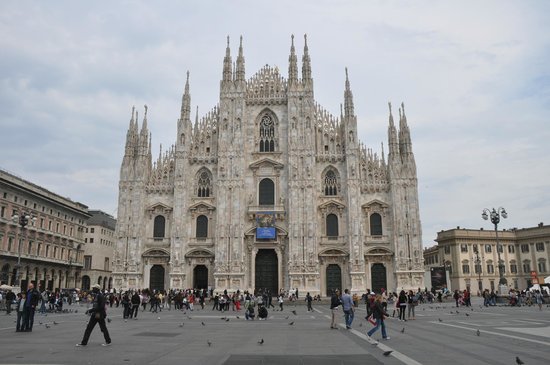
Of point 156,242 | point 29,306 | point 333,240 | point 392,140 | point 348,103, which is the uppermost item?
point 348,103

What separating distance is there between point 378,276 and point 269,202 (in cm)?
1251

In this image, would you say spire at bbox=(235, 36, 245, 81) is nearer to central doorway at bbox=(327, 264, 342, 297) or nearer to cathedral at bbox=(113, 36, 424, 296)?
cathedral at bbox=(113, 36, 424, 296)

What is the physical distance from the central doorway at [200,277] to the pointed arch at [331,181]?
45.7 feet

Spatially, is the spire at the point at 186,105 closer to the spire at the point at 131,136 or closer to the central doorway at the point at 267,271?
the spire at the point at 131,136

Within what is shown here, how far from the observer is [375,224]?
45.2 metres

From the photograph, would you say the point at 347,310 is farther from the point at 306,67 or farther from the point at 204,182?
the point at 306,67

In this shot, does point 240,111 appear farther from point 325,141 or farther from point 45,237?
point 45,237

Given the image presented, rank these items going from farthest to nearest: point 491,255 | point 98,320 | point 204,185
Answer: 1. point 491,255
2. point 204,185
3. point 98,320

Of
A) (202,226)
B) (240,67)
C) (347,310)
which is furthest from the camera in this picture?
(240,67)

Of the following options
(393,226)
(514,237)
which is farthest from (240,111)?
(514,237)

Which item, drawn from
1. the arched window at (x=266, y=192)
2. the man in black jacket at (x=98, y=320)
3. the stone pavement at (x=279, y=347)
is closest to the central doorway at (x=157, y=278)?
the arched window at (x=266, y=192)

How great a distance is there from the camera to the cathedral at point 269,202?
43.7 m

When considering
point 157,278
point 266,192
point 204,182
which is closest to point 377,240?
point 266,192

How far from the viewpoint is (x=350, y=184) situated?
146ft
